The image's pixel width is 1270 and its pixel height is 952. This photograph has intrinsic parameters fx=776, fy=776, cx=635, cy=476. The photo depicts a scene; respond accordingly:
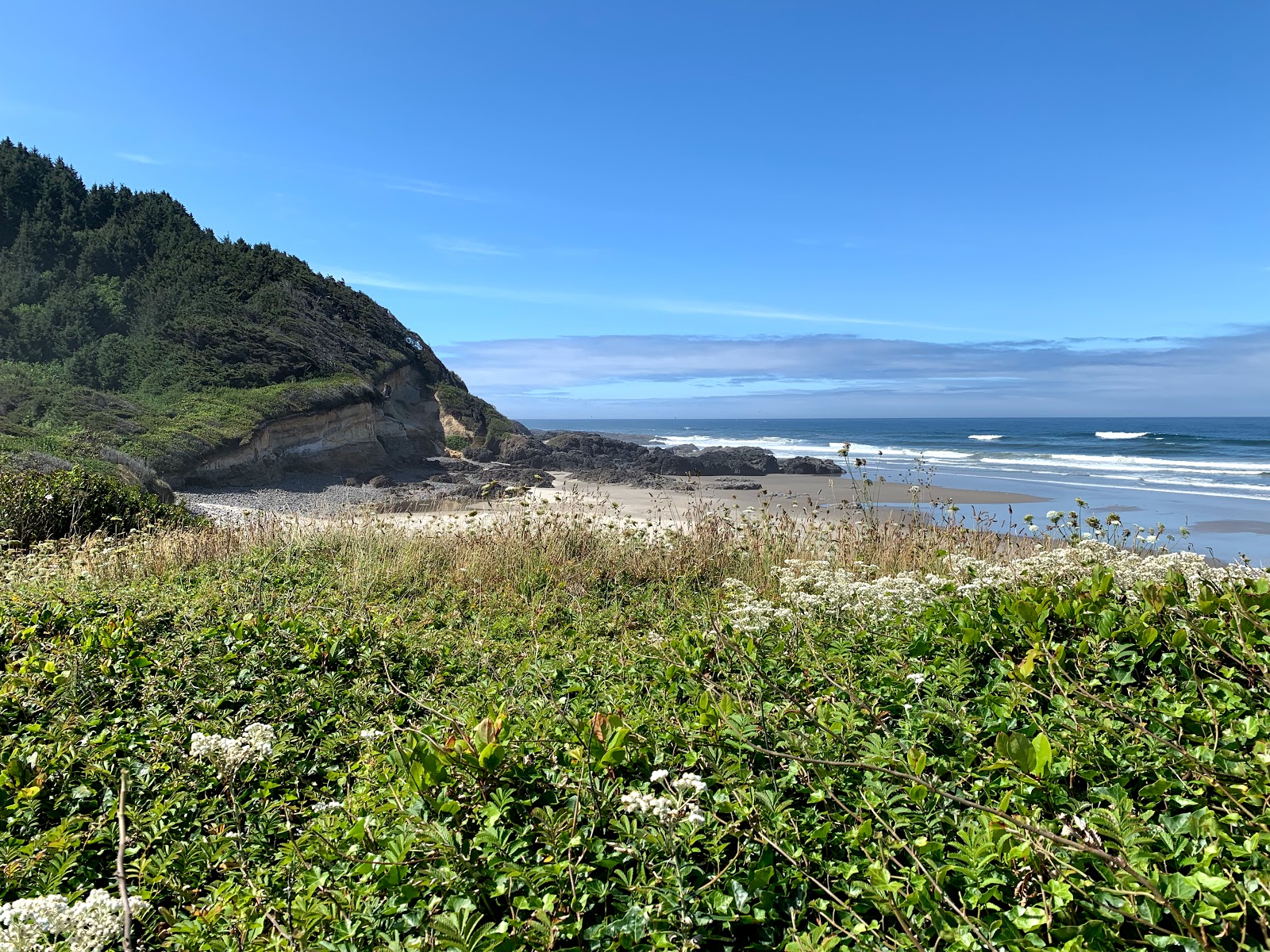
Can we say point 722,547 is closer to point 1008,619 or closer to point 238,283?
point 1008,619

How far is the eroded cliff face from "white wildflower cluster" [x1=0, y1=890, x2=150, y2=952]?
74.4 feet

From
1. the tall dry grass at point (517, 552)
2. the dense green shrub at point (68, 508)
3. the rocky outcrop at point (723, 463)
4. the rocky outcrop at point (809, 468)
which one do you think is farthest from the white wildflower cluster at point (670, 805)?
the rocky outcrop at point (809, 468)

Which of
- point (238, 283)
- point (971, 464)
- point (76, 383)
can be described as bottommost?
point (971, 464)

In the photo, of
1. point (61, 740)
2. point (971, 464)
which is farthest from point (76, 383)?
point (971, 464)

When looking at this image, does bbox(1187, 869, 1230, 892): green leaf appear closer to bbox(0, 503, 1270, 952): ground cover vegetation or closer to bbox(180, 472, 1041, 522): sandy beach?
bbox(0, 503, 1270, 952): ground cover vegetation

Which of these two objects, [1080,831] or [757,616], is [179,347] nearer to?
[757,616]

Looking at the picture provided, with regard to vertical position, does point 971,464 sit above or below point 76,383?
below

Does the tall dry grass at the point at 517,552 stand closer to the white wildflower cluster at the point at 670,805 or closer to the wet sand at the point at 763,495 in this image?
the white wildflower cluster at the point at 670,805

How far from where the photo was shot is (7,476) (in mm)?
10266

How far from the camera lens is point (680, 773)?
249 centimetres

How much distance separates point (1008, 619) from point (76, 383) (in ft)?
100

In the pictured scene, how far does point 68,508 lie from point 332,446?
1688cm

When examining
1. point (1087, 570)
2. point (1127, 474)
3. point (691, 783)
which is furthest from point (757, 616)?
point (1127, 474)

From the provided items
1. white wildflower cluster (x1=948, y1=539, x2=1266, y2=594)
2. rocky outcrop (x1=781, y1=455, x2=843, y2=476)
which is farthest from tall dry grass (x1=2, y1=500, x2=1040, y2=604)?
rocky outcrop (x1=781, y1=455, x2=843, y2=476)
